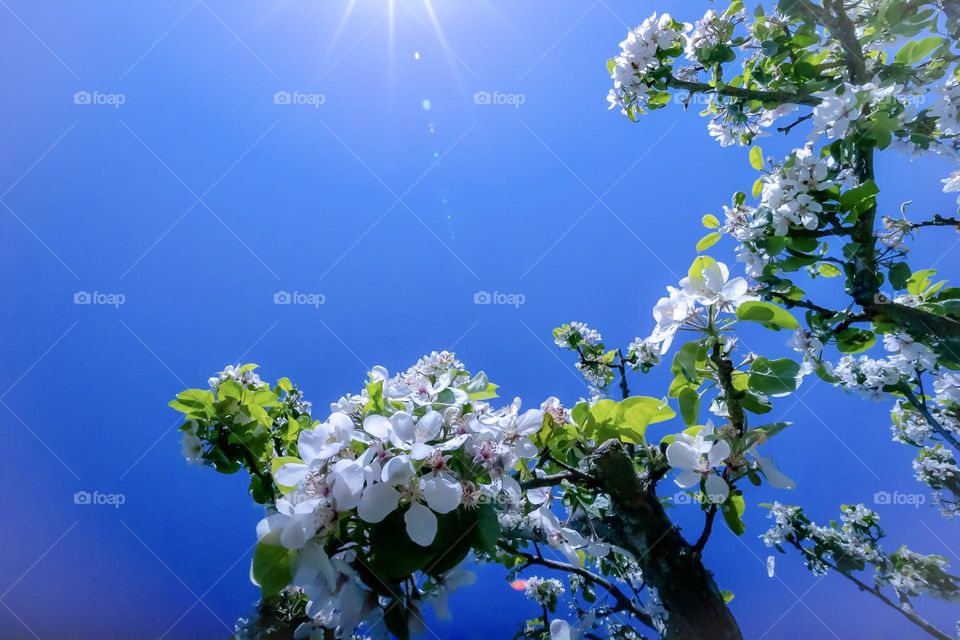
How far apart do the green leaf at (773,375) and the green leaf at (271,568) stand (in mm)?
981

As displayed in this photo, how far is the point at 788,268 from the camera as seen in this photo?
1.84 meters

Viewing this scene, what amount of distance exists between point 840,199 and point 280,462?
190cm

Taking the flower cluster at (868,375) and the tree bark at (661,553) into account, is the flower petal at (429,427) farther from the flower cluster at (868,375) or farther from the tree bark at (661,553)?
the flower cluster at (868,375)

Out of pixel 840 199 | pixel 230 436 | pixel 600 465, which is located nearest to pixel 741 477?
pixel 600 465

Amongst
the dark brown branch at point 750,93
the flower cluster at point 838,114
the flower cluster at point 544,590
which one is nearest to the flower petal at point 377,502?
the flower cluster at point 838,114

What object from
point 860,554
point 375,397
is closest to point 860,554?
point 860,554

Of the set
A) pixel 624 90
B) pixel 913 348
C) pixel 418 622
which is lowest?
pixel 418 622

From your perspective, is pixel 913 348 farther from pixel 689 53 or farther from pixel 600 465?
pixel 600 465

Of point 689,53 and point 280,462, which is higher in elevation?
point 689,53

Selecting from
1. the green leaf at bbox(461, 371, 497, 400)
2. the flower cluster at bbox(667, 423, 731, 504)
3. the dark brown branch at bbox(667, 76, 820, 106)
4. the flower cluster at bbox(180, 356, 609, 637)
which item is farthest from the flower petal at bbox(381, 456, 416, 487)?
the dark brown branch at bbox(667, 76, 820, 106)

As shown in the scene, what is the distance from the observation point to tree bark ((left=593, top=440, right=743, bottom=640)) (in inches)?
42.4

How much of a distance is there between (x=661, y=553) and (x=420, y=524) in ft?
2.24

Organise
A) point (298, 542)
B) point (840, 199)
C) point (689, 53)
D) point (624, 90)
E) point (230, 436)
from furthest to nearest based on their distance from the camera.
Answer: point (624, 90)
point (689, 53)
point (840, 199)
point (230, 436)
point (298, 542)

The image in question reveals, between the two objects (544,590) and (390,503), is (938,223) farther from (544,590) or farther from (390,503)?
(544,590)
